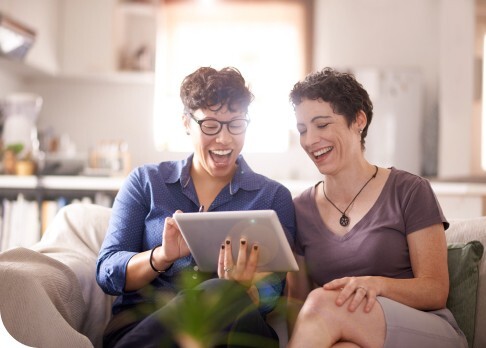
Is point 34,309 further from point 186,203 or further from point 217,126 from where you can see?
point 217,126

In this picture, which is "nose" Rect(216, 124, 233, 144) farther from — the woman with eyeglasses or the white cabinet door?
the white cabinet door

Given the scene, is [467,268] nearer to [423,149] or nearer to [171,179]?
[171,179]

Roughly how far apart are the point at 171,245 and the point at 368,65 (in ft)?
14.5

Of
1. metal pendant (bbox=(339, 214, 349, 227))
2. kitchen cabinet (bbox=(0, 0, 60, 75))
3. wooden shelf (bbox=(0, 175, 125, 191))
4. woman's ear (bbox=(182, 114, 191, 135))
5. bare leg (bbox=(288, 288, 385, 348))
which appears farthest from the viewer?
kitchen cabinet (bbox=(0, 0, 60, 75))

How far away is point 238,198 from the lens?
80.7 inches

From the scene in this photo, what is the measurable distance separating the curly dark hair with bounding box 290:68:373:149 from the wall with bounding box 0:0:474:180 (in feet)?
12.4

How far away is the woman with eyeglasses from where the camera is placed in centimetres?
182

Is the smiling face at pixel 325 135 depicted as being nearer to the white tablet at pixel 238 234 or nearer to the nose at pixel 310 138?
the nose at pixel 310 138

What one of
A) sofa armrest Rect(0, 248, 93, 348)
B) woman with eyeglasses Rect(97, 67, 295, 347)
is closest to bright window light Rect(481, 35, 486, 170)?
woman with eyeglasses Rect(97, 67, 295, 347)

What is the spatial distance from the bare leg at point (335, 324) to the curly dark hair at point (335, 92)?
57 cm

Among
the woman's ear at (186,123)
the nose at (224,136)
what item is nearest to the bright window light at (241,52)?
the woman's ear at (186,123)

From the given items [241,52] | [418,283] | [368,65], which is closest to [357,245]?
[418,283]

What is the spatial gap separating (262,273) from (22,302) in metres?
0.62

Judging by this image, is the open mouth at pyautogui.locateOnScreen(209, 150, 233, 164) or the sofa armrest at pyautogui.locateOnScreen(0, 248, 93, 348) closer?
the sofa armrest at pyautogui.locateOnScreen(0, 248, 93, 348)
